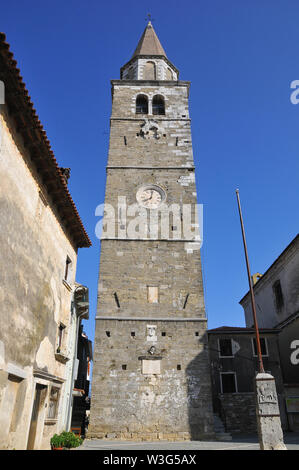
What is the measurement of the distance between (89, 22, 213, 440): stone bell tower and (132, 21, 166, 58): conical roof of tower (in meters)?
4.61

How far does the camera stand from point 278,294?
2131 cm

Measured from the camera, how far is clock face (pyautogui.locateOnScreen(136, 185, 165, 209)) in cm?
1728

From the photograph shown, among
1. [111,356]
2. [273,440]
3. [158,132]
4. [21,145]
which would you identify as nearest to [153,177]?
[158,132]

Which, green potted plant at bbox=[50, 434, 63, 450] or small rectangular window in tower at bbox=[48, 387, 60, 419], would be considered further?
small rectangular window in tower at bbox=[48, 387, 60, 419]

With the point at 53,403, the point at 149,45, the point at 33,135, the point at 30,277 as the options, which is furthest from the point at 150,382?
the point at 149,45

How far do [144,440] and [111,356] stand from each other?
10.6ft

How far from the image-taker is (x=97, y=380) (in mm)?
13539

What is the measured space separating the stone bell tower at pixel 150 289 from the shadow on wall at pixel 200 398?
4 centimetres

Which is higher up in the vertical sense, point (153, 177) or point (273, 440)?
point (153, 177)

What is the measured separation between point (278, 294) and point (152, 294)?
32.5 feet

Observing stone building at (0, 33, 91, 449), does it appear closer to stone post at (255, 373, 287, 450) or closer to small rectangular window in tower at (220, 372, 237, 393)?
stone post at (255, 373, 287, 450)

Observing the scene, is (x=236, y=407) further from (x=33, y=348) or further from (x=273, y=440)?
(x=33, y=348)

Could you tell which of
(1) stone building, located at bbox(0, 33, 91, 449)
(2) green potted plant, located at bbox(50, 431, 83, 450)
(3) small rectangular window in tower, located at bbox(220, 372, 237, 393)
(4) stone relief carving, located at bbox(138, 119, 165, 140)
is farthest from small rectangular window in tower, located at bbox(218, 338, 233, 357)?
(4) stone relief carving, located at bbox(138, 119, 165, 140)

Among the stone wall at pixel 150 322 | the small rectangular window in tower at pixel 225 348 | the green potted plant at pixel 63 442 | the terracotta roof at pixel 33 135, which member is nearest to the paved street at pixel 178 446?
the green potted plant at pixel 63 442
